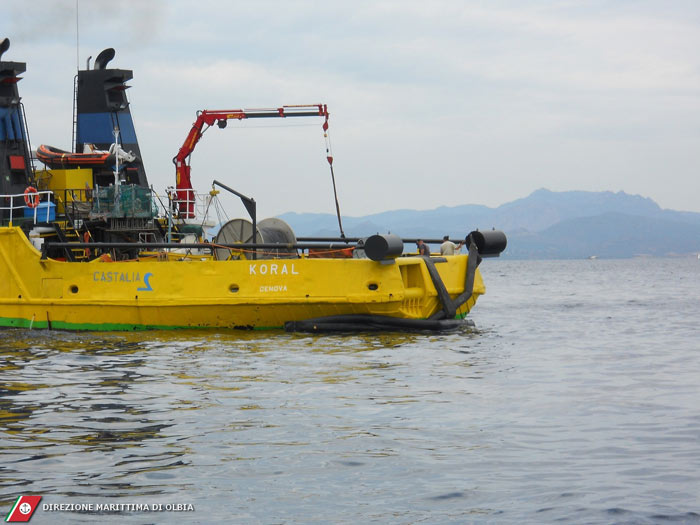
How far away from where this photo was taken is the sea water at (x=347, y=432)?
275 inches

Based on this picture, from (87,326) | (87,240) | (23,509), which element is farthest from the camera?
(87,240)

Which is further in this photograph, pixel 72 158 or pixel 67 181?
pixel 72 158

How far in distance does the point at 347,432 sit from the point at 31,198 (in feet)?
41.4

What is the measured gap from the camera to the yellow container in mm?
20828

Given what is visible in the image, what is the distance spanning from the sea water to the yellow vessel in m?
1.06

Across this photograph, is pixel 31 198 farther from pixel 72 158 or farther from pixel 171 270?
pixel 171 270

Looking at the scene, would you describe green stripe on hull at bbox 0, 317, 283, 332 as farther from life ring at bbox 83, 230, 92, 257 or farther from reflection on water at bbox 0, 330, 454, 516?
life ring at bbox 83, 230, 92, 257

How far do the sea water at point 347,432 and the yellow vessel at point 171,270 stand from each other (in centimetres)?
106

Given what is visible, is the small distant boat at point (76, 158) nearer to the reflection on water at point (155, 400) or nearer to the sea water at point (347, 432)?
the reflection on water at point (155, 400)

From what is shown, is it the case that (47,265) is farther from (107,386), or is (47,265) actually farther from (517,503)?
(517,503)

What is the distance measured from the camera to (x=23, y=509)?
6715mm

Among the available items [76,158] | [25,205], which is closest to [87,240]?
[25,205]

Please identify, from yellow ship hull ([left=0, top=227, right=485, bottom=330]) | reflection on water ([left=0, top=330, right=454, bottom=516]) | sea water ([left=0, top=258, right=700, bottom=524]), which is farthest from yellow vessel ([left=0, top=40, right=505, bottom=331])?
sea water ([left=0, top=258, right=700, bottom=524])

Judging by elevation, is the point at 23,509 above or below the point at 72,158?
below
